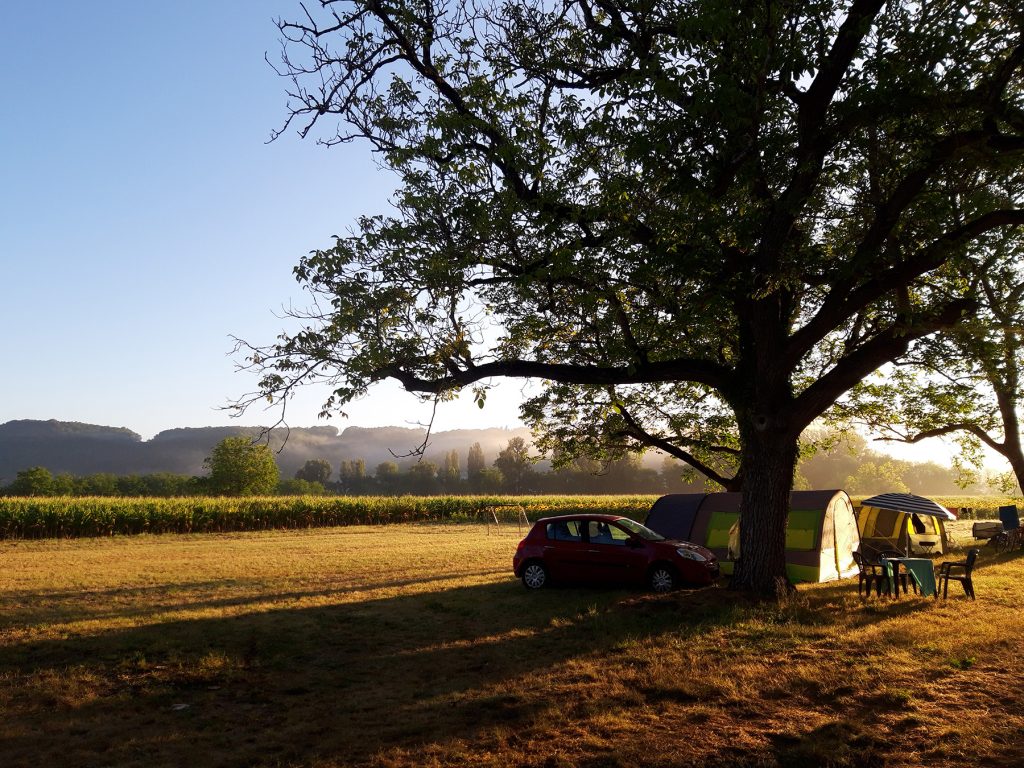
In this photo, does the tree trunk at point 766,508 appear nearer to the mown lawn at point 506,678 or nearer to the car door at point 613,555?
the mown lawn at point 506,678

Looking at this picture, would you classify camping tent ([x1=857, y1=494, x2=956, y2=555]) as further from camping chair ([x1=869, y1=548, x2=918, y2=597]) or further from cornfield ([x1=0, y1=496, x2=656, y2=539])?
cornfield ([x1=0, y1=496, x2=656, y2=539])

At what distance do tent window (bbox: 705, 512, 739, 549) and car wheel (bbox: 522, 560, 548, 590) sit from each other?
501cm

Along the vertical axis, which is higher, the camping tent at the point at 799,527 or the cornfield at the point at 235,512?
the camping tent at the point at 799,527

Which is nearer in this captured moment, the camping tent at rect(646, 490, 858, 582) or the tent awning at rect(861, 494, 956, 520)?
the camping tent at rect(646, 490, 858, 582)

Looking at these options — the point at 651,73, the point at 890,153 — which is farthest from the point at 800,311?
the point at 651,73

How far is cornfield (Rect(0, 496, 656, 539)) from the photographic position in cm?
3384

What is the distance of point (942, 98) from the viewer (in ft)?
29.5

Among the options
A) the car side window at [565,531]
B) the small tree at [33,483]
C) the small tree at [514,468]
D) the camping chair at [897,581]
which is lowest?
the small tree at [33,483]

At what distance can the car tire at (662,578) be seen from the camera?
582 inches

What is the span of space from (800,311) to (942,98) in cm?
833

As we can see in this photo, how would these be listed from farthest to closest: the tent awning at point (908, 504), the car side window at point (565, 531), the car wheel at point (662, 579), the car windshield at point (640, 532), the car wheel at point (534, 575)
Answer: the tent awning at point (908, 504) < the car wheel at point (534, 575) < the car side window at point (565, 531) < the car windshield at point (640, 532) < the car wheel at point (662, 579)

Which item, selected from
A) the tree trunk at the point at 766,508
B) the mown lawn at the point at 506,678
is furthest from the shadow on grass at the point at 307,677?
the tree trunk at the point at 766,508

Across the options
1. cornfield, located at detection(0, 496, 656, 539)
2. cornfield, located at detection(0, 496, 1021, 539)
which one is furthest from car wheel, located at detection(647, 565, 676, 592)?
cornfield, located at detection(0, 496, 656, 539)

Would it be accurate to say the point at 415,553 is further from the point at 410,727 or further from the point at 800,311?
the point at 410,727
